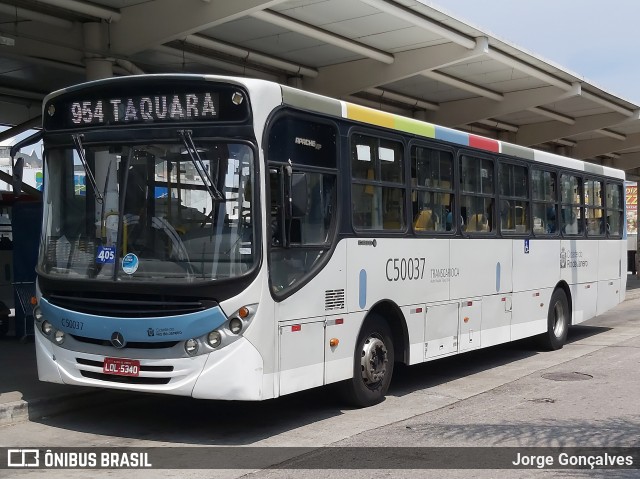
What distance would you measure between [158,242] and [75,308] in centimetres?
111

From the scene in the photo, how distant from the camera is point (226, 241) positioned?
299 inches

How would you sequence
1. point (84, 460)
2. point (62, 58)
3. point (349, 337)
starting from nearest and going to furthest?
point (84, 460) < point (349, 337) < point (62, 58)

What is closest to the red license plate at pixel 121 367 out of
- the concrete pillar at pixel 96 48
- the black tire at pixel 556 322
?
the concrete pillar at pixel 96 48

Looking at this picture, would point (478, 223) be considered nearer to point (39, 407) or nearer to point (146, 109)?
point (146, 109)

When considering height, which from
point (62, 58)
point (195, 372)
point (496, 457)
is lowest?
point (496, 457)

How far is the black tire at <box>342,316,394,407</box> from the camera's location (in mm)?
9133

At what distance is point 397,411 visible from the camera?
9.39 m

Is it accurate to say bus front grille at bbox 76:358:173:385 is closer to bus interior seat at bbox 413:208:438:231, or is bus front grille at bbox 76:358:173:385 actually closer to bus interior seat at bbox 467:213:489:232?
bus interior seat at bbox 413:208:438:231

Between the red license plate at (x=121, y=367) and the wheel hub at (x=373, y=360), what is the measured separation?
258cm

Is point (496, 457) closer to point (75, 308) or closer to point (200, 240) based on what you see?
point (200, 240)

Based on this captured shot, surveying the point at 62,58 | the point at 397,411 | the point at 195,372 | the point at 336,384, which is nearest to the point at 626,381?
the point at 397,411

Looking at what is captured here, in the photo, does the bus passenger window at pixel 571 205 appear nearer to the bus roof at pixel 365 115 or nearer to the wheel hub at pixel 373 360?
the bus roof at pixel 365 115

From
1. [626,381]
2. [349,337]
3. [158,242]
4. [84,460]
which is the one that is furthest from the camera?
[626,381]

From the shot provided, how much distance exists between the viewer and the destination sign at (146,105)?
7.76m
